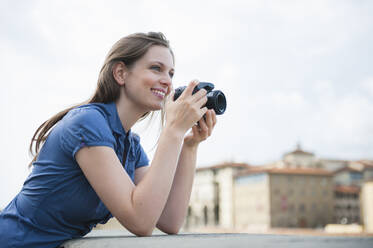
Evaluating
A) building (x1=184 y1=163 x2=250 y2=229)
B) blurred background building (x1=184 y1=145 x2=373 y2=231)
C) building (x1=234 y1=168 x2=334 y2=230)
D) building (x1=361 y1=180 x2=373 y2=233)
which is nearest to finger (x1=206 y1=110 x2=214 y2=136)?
building (x1=361 y1=180 x2=373 y2=233)

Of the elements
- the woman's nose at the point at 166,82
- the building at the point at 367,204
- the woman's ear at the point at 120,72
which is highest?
the woman's ear at the point at 120,72

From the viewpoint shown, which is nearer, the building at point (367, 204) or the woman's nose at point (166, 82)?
the woman's nose at point (166, 82)

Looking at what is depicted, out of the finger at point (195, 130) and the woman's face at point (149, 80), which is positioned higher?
the woman's face at point (149, 80)

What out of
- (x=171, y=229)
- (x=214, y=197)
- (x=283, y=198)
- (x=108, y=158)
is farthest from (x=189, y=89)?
(x=214, y=197)

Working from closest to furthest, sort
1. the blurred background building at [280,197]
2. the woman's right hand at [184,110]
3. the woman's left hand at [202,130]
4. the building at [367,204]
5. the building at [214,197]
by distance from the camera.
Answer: the woman's right hand at [184,110], the woman's left hand at [202,130], the building at [367,204], the blurred background building at [280,197], the building at [214,197]

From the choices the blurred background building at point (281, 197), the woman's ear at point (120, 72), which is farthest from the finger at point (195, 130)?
the blurred background building at point (281, 197)

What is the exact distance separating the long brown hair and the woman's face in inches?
1.1

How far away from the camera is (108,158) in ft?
4.22

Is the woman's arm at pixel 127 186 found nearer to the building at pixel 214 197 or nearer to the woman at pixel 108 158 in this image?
the woman at pixel 108 158

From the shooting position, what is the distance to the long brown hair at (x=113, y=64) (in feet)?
5.09

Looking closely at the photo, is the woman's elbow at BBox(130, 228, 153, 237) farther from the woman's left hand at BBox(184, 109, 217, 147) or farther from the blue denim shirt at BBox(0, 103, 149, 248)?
the woman's left hand at BBox(184, 109, 217, 147)

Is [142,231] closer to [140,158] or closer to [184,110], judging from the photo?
[184,110]

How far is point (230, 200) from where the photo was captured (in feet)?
158

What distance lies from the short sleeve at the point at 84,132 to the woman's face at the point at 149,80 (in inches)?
8.7
